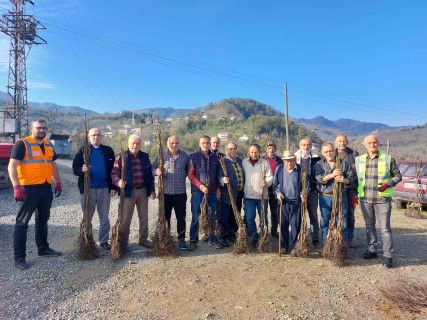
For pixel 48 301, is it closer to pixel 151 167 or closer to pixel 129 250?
pixel 129 250

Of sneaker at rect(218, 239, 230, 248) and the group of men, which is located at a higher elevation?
the group of men

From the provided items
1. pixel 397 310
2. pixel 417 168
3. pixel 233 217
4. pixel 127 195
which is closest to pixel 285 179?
pixel 233 217

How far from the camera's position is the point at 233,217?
17.4 ft

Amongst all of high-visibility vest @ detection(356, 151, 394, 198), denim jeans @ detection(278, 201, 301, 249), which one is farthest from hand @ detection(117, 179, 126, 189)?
high-visibility vest @ detection(356, 151, 394, 198)

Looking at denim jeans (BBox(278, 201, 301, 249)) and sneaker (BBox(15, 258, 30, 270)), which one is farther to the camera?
denim jeans (BBox(278, 201, 301, 249))

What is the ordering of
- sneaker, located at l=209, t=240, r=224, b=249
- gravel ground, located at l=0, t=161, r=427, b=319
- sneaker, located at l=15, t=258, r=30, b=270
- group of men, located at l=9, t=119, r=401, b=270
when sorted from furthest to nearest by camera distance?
1. sneaker, located at l=209, t=240, r=224, b=249
2. group of men, located at l=9, t=119, r=401, b=270
3. sneaker, located at l=15, t=258, r=30, b=270
4. gravel ground, located at l=0, t=161, r=427, b=319

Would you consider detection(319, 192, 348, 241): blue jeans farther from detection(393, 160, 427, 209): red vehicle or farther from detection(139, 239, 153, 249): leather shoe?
detection(393, 160, 427, 209): red vehicle

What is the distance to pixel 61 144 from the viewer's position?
2495cm

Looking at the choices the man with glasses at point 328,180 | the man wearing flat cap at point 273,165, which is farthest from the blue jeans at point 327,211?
the man wearing flat cap at point 273,165

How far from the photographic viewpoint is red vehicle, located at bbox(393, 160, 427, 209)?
317 inches

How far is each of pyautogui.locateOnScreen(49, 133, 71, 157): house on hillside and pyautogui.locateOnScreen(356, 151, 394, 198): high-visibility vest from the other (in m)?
24.8

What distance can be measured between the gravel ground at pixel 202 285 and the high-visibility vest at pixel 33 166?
4.11 feet

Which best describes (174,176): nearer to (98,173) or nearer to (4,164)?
(98,173)

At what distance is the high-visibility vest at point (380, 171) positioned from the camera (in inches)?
167
